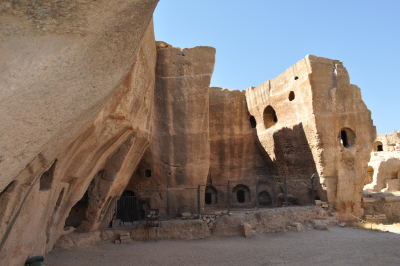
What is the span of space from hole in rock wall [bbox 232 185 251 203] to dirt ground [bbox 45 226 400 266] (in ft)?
17.1

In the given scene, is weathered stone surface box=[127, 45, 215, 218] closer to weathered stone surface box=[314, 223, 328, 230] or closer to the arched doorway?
weathered stone surface box=[314, 223, 328, 230]

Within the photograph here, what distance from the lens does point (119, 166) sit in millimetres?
8727

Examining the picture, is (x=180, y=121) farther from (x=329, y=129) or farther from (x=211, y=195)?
(x=329, y=129)

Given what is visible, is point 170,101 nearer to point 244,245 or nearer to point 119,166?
point 119,166

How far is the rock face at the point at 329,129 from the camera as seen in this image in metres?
11.9

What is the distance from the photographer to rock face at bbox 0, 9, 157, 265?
362cm

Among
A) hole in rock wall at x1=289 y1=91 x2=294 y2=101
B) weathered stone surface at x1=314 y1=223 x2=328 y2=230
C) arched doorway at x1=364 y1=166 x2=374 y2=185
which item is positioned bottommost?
weathered stone surface at x1=314 y1=223 x2=328 y2=230

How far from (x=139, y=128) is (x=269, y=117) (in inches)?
340

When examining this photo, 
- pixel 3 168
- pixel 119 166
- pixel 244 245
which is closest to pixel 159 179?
pixel 119 166

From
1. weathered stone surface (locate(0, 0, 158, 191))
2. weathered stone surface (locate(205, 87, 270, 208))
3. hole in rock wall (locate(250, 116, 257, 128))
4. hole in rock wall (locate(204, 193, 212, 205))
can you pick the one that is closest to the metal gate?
hole in rock wall (locate(204, 193, 212, 205))

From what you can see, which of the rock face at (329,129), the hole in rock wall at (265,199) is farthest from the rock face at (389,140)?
the hole in rock wall at (265,199)

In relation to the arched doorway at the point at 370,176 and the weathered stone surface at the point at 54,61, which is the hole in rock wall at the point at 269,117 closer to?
the arched doorway at the point at 370,176

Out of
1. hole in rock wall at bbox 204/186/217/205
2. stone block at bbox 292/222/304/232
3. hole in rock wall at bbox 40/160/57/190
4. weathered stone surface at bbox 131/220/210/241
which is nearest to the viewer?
hole in rock wall at bbox 40/160/57/190

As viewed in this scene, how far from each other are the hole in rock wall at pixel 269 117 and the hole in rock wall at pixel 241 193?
355cm
